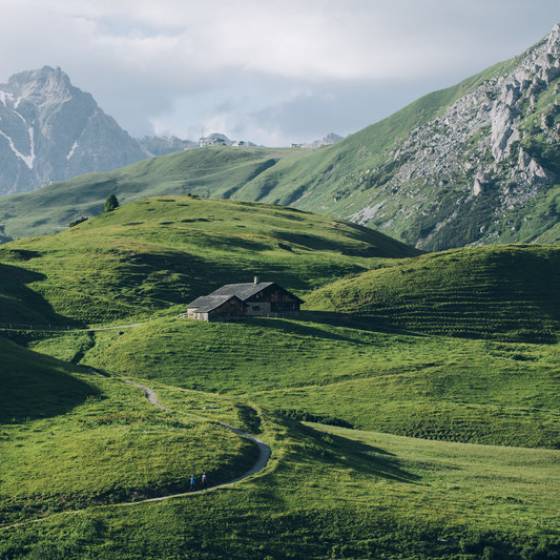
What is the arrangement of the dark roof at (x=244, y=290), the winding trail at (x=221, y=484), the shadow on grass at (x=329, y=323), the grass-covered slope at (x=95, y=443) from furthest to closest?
the dark roof at (x=244, y=290), the shadow on grass at (x=329, y=323), the grass-covered slope at (x=95, y=443), the winding trail at (x=221, y=484)

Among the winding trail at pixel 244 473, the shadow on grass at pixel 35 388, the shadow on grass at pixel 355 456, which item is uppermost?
the shadow on grass at pixel 35 388

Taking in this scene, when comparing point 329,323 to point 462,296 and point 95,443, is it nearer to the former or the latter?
point 462,296

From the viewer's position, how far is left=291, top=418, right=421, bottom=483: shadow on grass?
80188mm

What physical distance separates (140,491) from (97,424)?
17519mm

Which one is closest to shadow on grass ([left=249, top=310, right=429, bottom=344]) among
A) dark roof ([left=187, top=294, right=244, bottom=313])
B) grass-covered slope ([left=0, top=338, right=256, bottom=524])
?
dark roof ([left=187, top=294, right=244, bottom=313])

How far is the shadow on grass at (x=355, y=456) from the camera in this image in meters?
80.2

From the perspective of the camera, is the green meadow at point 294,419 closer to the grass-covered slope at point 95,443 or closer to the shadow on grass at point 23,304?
the grass-covered slope at point 95,443

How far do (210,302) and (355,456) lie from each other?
252ft

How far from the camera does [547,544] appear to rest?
219 feet

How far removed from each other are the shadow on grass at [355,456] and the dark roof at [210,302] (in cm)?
6351

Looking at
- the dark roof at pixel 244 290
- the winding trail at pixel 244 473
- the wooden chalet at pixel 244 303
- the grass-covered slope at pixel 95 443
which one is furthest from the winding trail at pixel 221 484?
the dark roof at pixel 244 290

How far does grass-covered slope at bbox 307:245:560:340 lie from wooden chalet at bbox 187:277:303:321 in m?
12.4

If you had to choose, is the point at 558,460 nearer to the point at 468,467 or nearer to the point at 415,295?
the point at 468,467

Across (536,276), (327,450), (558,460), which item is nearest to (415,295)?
(536,276)
